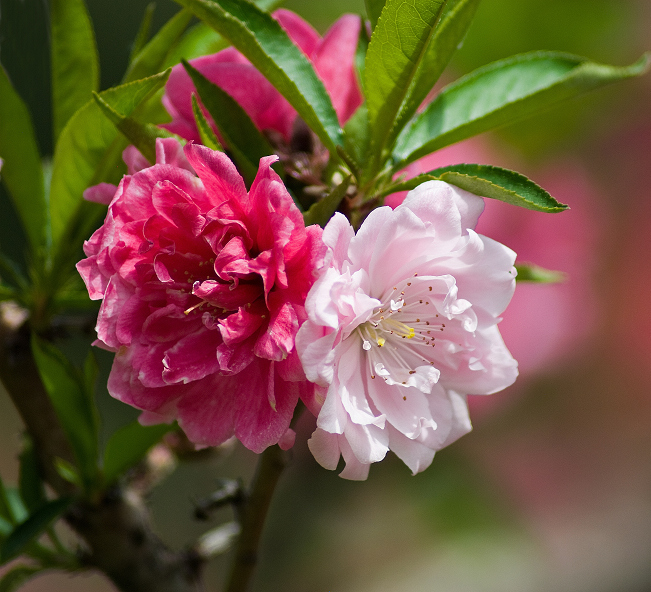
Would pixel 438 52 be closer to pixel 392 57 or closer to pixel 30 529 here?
pixel 392 57

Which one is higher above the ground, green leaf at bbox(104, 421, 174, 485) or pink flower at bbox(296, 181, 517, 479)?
pink flower at bbox(296, 181, 517, 479)

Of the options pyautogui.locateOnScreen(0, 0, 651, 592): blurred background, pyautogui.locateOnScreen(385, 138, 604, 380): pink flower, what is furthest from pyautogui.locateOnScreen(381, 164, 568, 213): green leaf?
pyautogui.locateOnScreen(0, 0, 651, 592): blurred background

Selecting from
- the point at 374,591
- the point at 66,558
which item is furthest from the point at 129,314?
the point at 374,591

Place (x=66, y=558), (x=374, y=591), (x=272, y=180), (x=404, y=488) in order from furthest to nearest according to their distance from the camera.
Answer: (x=374, y=591)
(x=404, y=488)
(x=66, y=558)
(x=272, y=180)

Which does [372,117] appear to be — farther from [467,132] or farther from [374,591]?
[374,591]

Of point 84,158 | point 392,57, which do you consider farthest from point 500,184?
point 84,158

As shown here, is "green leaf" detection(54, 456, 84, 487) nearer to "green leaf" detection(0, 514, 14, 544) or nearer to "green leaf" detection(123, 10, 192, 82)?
"green leaf" detection(0, 514, 14, 544)

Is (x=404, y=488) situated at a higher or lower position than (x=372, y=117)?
lower
